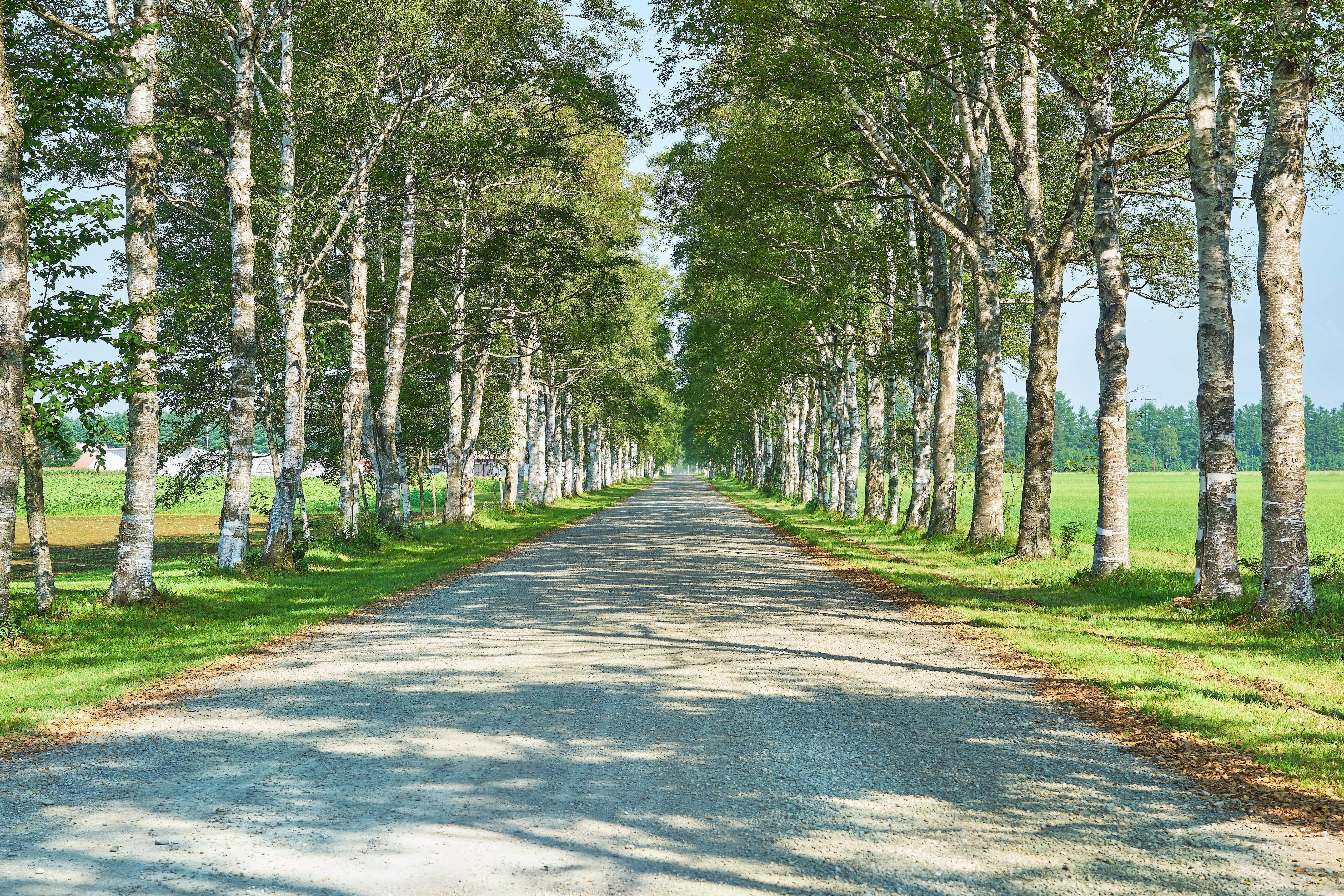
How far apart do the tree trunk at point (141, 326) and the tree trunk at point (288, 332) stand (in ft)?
12.3

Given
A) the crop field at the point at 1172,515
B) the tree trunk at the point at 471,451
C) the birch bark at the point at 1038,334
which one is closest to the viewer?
the birch bark at the point at 1038,334

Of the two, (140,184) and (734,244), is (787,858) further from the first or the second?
(734,244)

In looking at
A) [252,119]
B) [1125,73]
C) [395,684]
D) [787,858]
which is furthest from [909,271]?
[787,858]

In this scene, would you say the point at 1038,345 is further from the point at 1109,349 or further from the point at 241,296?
the point at 241,296

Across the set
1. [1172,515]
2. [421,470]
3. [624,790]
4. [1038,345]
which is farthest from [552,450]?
[624,790]

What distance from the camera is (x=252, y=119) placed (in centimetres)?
1630

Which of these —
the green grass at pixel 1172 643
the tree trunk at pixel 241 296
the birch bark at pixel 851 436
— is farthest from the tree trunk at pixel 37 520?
the birch bark at pixel 851 436

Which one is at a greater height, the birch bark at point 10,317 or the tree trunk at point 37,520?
the birch bark at point 10,317

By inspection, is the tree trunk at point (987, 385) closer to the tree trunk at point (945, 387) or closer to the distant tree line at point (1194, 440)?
the tree trunk at point (945, 387)

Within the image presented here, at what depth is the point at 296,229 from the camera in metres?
17.0

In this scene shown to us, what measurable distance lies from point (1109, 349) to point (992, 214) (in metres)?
7.11

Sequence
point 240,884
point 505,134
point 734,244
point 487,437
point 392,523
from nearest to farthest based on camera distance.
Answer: point 240,884 < point 505,134 < point 392,523 < point 734,244 < point 487,437

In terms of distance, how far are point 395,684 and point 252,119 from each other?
1241 cm

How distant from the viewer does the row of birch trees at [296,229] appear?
11656 millimetres
